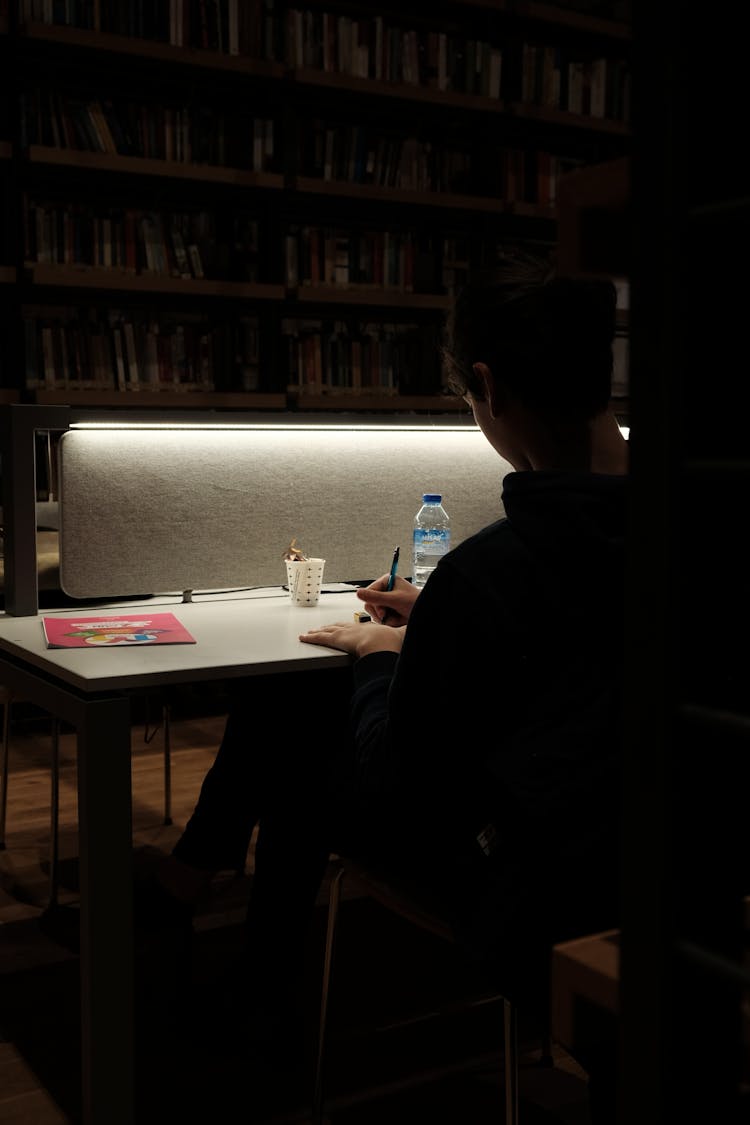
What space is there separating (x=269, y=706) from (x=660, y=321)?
1383 mm

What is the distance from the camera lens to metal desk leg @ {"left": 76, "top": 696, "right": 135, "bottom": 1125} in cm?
152

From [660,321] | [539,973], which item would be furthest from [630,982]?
[539,973]

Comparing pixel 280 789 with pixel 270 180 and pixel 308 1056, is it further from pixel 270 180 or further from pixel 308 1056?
pixel 270 180

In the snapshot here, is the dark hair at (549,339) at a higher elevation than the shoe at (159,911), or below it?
higher

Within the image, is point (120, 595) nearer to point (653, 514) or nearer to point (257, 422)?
point (257, 422)

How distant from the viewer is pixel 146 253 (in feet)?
13.7

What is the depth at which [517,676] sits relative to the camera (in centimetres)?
126

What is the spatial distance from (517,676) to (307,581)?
3.21 feet

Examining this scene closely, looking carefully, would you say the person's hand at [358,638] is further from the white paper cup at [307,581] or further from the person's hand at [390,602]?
the white paper cup at [307,581]

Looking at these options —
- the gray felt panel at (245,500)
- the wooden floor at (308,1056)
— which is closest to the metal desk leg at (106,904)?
the wooden floor at (308,1056)

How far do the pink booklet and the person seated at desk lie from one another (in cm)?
33

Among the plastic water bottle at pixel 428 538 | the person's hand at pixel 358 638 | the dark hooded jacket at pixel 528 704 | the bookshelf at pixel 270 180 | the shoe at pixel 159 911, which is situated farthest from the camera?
the bookshelf at pixel 270 180

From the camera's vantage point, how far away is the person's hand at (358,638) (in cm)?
170

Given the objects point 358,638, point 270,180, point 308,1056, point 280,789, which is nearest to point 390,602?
point 358,638
